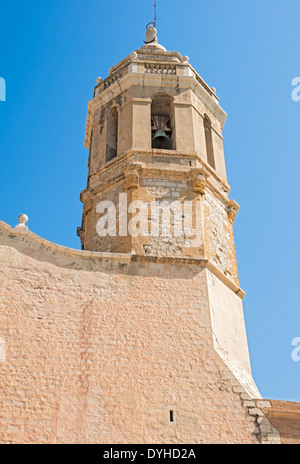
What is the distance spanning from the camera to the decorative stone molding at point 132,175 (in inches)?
505

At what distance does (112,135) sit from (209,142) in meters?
2.50

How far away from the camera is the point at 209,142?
15195mm

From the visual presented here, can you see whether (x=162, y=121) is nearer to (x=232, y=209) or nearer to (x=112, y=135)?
(x=112, y=135)

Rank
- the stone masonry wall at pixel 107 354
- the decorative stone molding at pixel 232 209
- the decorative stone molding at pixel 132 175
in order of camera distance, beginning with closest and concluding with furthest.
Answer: the stone masonry wall at pixel 107 354, the decorative stone molding at pixel 132 175, the decorative stone molding at pixel 232 209

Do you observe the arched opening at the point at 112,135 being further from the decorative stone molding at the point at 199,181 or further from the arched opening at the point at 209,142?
the decorative stone molding at the point at 199,181

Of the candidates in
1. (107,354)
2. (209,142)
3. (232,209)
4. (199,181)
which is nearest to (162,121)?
(209,142)

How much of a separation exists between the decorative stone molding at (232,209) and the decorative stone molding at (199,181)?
3.78 ft

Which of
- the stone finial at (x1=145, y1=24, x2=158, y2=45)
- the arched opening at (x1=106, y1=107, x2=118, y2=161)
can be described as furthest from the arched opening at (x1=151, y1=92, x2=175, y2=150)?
the stone finial at (x1=145, y1=24, x2=158, y2=45)

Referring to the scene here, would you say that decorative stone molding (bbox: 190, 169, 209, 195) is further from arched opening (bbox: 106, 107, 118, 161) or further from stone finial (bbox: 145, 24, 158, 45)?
stone finial (bbox: 145, 24, 158, 45)

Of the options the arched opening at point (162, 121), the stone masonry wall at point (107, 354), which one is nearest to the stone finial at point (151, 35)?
the arched opening at point (162, 121)

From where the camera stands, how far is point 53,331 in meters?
10.3

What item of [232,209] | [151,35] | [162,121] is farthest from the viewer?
[151,35]
